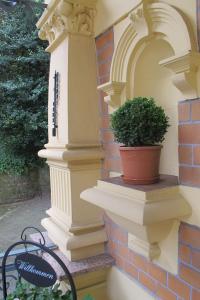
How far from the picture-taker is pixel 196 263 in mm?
1045

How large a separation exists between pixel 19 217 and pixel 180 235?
13.2 ft

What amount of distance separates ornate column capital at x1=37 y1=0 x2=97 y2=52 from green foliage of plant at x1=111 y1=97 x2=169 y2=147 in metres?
0.79

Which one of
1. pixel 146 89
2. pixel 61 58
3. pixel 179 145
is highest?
pixel 61 58

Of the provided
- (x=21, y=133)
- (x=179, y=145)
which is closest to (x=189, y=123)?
(x=179, y=145)

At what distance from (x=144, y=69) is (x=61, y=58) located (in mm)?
634

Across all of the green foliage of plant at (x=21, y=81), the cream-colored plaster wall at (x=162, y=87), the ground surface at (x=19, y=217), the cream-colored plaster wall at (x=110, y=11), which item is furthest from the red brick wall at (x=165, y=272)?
the green foliage of plant at (x=21, y=81)

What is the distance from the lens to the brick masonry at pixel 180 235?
3.37 feet

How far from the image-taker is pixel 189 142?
3.41 feet

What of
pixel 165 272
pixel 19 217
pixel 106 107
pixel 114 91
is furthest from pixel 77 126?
pixel 19 217

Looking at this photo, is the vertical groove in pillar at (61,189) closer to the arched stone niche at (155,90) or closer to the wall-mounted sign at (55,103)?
the wall-mounted sign at (55,103)

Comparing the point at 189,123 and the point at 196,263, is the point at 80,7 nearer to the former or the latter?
the point at 189,123

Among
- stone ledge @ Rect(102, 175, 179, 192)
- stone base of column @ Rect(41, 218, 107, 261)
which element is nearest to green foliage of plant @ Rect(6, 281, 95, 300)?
stone base of column @ Rect(41, 218, 107, 261)

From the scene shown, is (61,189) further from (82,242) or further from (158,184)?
(158,184)

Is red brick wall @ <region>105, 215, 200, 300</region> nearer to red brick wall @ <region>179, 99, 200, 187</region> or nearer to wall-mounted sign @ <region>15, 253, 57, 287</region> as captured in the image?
red brick wall @ <region>179, 99, 200, 187</region>
